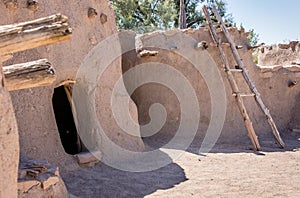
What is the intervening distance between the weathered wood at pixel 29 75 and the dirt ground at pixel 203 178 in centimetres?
222

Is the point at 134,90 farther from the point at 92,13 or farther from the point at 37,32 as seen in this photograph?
the point at 37,32

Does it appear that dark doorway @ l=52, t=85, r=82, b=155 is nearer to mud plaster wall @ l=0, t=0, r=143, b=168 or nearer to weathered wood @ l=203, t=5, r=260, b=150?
mud plaster wall @ l=0, t=0, r=143, b=168

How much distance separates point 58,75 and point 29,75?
114 inches

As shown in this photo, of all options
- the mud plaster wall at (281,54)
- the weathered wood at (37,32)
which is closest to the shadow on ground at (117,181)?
the weathered wood at (37,32)

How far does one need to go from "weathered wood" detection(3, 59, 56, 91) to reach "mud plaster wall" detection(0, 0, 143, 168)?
227 centimetres

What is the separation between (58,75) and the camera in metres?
5.18

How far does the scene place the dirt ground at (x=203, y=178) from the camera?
4441 millimetres

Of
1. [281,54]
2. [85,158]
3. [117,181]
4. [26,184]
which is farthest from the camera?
[281,54]

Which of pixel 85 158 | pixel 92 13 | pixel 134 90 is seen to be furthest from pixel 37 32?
pixel 134 90

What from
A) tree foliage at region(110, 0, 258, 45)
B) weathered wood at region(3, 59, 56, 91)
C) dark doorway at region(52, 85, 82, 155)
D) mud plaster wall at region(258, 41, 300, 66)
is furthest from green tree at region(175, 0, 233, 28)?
weathered wood at region(3, 59, 56, 91)

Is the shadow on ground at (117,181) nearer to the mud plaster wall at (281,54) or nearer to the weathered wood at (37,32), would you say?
the weathered wood at (37,32)

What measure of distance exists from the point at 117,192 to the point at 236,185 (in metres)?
1.49

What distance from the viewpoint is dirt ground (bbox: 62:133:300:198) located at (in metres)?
4.44

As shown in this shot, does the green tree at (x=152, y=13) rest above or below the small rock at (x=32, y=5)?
below
